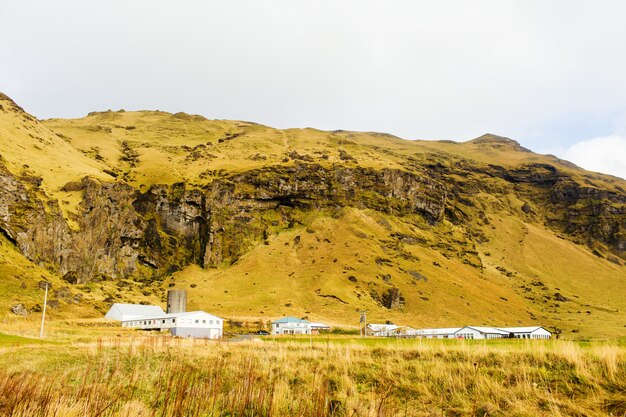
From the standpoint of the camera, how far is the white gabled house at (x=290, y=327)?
83.5m

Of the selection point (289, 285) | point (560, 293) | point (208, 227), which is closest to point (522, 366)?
point (289, 285)

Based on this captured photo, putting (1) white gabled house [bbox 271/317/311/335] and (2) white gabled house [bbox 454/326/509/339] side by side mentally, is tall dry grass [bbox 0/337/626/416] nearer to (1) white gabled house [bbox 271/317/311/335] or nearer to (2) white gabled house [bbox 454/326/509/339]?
(2) white gabled house [bbox 454/326/509/339]

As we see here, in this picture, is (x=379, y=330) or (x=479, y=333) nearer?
(x=479, y=333)

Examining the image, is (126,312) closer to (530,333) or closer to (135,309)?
(135,309)

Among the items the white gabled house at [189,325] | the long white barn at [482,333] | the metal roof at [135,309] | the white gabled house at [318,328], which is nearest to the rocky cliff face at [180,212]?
the metal roof at [135,309]

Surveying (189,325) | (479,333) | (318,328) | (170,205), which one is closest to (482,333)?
(479,333)

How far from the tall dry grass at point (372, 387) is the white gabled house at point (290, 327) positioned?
63968 mm

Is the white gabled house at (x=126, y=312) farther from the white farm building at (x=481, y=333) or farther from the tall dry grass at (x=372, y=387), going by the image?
the tall dry grass at (x=372, y=387)

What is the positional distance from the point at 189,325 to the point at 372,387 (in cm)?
7113

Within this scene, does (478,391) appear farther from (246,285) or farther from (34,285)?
(246,285)

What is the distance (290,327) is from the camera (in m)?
84.8

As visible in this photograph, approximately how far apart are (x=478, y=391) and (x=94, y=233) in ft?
413

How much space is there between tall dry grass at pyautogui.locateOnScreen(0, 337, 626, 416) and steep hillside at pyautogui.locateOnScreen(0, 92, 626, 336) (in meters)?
84.7

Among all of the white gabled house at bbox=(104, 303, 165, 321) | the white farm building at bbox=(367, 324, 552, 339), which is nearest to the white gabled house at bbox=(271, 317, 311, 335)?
the white farm building at bbox=(367, 324, 552, 339)
